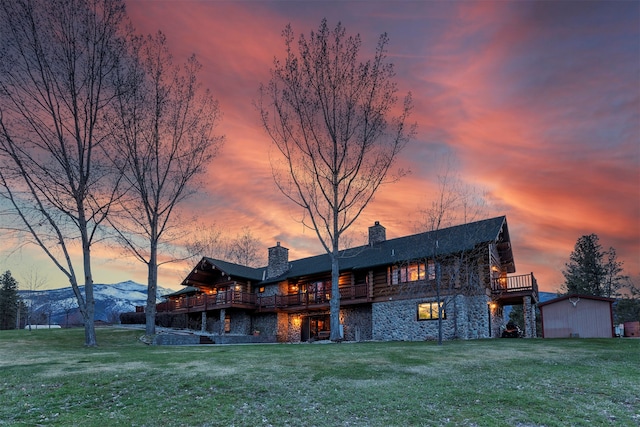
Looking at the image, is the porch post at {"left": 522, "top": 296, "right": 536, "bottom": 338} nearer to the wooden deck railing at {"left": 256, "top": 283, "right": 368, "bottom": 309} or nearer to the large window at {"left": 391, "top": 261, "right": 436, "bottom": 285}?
the large window at {"left": 391, "top": 261, "right": 436, "bottom": 285}

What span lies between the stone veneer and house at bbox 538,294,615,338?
3.63m

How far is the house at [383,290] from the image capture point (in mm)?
25062

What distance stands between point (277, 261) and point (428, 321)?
47.2ft

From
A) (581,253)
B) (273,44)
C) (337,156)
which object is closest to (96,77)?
(273,44)

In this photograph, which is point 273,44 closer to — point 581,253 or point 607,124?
point 607,124

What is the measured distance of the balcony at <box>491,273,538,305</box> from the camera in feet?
86.6

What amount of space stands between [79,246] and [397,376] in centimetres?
1783

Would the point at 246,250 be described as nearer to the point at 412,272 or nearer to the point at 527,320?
the point at 412,272

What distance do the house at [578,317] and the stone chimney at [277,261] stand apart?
19381 mm

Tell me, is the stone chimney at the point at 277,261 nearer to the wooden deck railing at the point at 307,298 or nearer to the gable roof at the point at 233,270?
the gable roof at the point at 233,270

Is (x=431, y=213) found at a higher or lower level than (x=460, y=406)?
higher

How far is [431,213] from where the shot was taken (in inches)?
853

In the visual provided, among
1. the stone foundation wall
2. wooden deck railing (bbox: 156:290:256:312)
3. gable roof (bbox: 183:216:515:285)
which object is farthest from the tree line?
wooden deck railing (bbox: 156:290:256:312)

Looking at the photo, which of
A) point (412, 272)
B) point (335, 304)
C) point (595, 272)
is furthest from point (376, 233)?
point (595, 272)
